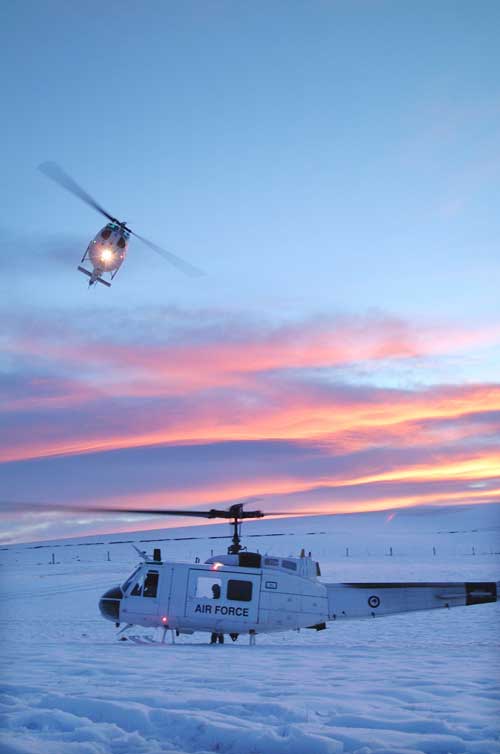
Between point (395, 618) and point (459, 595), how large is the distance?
179 inches

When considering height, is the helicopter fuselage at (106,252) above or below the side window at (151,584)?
above

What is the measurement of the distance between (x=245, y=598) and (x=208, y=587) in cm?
99

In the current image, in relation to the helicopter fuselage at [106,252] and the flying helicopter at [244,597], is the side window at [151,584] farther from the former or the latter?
the helicopter fuselage at [106,252]

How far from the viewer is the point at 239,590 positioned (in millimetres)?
14844

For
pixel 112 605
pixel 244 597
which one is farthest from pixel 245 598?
pixel 112 605

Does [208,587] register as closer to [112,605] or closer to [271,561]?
[271,561]

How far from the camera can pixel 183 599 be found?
1470cm

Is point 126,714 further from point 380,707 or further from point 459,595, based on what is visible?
point 459,595

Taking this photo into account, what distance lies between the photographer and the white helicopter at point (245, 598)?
48.1 ft

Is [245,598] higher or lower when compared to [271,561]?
lower

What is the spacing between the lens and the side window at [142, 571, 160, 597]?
48.6ft

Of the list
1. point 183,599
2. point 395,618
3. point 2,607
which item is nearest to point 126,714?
point 183,599

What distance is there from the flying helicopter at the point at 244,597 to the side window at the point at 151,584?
1.0 inches

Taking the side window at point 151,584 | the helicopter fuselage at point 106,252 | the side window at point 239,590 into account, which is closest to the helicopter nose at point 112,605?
the side window at point 151,584
